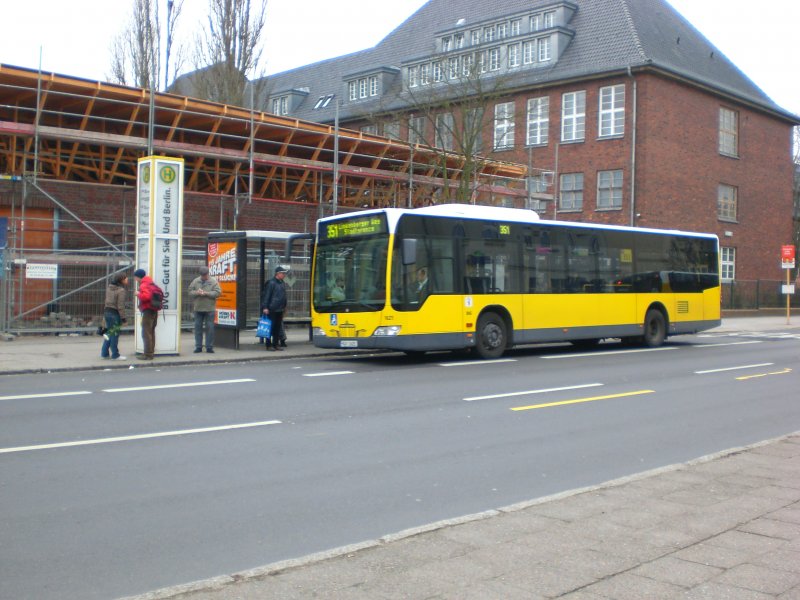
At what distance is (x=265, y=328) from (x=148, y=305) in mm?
3008

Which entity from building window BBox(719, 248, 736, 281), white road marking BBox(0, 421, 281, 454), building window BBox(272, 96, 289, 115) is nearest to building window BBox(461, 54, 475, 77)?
white road marking BBox(0, 421, 281, 454)

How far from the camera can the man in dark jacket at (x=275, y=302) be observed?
19344mm

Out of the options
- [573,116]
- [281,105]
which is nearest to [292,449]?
[573,116]

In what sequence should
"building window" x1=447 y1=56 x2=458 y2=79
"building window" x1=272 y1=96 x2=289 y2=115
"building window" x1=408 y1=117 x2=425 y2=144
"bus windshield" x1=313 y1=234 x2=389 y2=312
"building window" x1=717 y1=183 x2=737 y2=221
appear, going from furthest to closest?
"building window" x1=272 y1=96 x2=289 y2=115
"building window" x1=717 y1=183 x2=737 y2=221
"building window" x1=447 y1=56 x2=458 y2=79
"building window" x1=408 y1=117 x2=425 y2=144
"bus windshield" x1=313 y1=234 x2=389 y2=312

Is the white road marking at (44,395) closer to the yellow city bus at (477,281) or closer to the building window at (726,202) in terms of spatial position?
the yellow city bus at (477,281)

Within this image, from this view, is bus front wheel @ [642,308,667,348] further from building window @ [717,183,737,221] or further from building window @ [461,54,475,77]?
building window @ [717,183,737,221]

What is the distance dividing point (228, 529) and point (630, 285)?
17.8 metres

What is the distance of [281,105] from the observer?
59.0 m

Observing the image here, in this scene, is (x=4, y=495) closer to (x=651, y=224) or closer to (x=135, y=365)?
(x=135, y=365)

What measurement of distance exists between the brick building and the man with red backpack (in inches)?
829

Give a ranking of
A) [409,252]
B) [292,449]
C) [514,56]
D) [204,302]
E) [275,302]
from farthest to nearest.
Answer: [514,56] < [275,302] < [204,302] < [409,252] < [292,449]

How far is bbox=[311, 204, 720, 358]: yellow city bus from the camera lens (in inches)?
674

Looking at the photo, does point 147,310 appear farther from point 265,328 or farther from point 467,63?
point 467,63

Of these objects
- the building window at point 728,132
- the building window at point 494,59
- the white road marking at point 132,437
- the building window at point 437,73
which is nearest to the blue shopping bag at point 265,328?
the white road marking at point 132,437
